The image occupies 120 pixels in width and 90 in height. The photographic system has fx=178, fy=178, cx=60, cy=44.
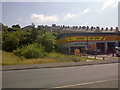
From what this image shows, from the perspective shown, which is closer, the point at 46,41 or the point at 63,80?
the point at 63,80

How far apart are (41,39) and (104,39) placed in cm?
1983

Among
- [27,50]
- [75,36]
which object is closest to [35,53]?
[27,50]

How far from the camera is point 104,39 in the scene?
54.4m

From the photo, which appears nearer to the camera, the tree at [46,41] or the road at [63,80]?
the road at [63,80]

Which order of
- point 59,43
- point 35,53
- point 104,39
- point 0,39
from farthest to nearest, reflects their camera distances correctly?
point 59,43, point 104,39, point 0,39, point 35,53

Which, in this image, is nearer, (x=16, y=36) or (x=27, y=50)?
(x=27, y=50)

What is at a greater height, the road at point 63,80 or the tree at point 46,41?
the tree at point 46,41

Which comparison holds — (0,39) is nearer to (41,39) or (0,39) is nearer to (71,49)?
(41,39)

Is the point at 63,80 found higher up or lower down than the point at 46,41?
lower down

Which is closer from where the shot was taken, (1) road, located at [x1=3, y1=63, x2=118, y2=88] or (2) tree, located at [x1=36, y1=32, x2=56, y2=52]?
(1) road, located at [x1=3, y1=63, x2=118, y2=88]

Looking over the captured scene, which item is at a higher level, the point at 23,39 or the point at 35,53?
the point at 23,39

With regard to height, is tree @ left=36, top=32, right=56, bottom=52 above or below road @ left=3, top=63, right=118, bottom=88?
above

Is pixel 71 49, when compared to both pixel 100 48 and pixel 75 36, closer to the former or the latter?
pixel 75 36

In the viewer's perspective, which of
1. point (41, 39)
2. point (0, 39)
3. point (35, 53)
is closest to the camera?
point (35, 53)
